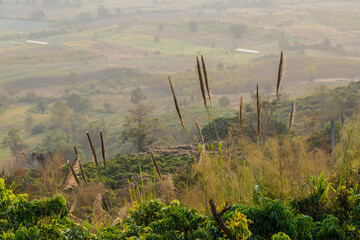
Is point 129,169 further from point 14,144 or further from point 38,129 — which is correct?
point 38,129

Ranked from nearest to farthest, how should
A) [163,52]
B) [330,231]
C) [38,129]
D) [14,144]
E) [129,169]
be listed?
1. [330,231]
2. [129,169]
3. [14,144]
4. [38,129]
5. [163,52]

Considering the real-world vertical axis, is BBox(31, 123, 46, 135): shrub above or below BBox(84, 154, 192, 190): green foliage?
below

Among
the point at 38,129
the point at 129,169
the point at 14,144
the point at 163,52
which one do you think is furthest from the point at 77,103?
the point at 129,169

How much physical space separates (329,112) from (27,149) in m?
33.0

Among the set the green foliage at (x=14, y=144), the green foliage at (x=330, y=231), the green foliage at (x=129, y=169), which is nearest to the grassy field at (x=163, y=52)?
the green foliage at (x=14, y=144)

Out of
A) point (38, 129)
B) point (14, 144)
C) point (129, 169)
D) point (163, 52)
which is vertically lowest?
point (38, 129)

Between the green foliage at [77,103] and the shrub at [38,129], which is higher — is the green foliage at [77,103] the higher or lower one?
the higher one

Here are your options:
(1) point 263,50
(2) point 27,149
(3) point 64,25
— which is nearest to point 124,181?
(2) point 27,149

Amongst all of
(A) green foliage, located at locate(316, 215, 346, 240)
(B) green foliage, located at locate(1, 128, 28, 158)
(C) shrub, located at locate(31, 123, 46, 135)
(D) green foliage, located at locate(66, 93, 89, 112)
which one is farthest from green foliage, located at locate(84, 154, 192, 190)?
(D) green foliage, located at locate(66, 93, 89, 112)

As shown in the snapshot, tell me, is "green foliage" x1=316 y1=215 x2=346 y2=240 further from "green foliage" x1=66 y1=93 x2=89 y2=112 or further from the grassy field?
"green foliage" x1=66 y1=93 x2=89 y2=112

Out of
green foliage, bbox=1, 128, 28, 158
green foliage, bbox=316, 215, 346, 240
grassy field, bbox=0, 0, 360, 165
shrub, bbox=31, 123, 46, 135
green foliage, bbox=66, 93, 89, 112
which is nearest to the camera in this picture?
green foliage, bbox=316, 215, 346, 240

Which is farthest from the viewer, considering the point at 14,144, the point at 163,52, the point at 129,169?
the point at 163,52

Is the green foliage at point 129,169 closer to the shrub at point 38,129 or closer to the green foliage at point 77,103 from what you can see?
the shrub at point 38,129

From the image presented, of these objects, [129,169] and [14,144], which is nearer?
[129,169]
